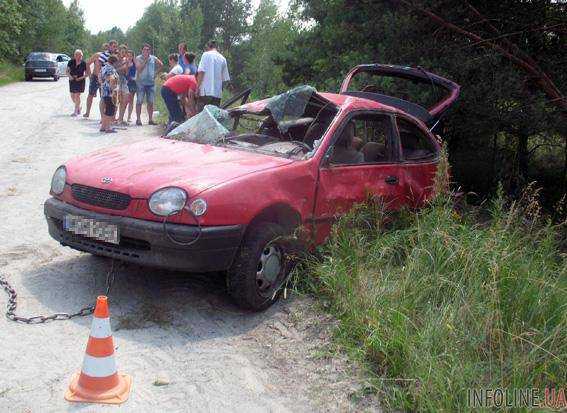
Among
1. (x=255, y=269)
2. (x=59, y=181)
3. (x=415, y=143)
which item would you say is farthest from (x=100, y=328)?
(x=415, y=143)

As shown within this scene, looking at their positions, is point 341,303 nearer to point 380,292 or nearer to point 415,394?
point 380,292

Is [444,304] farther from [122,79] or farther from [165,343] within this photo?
[122,79]

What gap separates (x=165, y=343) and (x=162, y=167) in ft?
4.46

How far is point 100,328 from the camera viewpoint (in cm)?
332

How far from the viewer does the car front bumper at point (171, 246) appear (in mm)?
4180

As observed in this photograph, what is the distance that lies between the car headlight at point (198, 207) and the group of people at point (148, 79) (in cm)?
712

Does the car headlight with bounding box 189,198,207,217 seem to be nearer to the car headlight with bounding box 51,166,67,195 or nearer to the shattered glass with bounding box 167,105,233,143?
the car headlight with bounding box 51,166,67,195

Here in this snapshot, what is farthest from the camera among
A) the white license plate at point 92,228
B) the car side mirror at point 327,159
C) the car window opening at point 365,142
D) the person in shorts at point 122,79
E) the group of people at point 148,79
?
the person in shorts at point 122,79

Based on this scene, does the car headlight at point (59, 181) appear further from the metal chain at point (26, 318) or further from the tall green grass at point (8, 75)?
the tall green grass at point (8, 75)

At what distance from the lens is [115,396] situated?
3.29 metres

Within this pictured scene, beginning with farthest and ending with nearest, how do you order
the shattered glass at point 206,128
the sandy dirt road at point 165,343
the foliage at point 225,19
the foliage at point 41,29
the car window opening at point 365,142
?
the foliage at point 225,19, the foliage at point 41,29, the shattered glass at point 206,128, the car window opening at point 365,142, the sandy dirt road at point 165,343

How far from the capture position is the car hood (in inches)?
172

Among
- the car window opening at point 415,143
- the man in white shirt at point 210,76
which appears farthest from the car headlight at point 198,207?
the man in white shirt at point 210,76

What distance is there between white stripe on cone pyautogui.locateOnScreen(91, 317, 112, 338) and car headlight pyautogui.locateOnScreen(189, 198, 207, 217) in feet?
3.60
